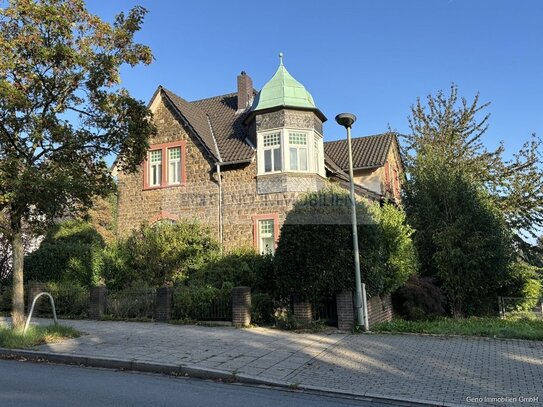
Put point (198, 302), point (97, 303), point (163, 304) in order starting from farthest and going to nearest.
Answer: point (97, 303)
point (163, 304)
point (198, 302)

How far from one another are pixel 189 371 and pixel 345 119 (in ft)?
26.9

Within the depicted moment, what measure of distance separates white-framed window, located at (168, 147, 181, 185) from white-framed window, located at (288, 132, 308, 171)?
230 inches

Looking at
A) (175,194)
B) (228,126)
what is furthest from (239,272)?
(228,126)

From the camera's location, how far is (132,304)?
614 inches

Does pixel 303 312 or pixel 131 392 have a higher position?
pixel 303 312

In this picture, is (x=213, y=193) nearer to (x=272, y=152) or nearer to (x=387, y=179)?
(x=272, y=152)

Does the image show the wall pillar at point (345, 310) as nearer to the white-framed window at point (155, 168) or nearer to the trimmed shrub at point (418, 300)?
the trimmed shrub at point (418, 300)

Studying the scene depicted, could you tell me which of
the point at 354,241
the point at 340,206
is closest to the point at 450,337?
the point at 354,241

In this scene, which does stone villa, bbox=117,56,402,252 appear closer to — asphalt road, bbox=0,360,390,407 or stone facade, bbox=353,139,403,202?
stone facade, bbox=353,139,403,202

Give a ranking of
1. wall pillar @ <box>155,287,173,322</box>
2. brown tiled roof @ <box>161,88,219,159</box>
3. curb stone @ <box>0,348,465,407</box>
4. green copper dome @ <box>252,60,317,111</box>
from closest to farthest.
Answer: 1. curb stone @ <box>0,348,465,407</box>
2. wall pillar @ <box>155,287,173,322</box>
3. green copper dome @ <box>252,60,317,111</box>
4. brown tiled roof @ <box>161,88,219,159</box>

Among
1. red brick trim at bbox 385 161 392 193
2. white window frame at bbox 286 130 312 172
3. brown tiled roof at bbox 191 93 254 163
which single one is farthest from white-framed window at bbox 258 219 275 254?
red brick trim at bbox 385 161 392 193

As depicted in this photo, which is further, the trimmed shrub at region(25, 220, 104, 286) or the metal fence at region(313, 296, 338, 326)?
the trimmed shrub at region(25, 220, 104, 286)

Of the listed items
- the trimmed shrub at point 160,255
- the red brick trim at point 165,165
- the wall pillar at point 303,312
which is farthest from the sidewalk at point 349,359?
the red brick trim at point 165,165

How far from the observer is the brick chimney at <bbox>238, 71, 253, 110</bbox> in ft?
84.4
